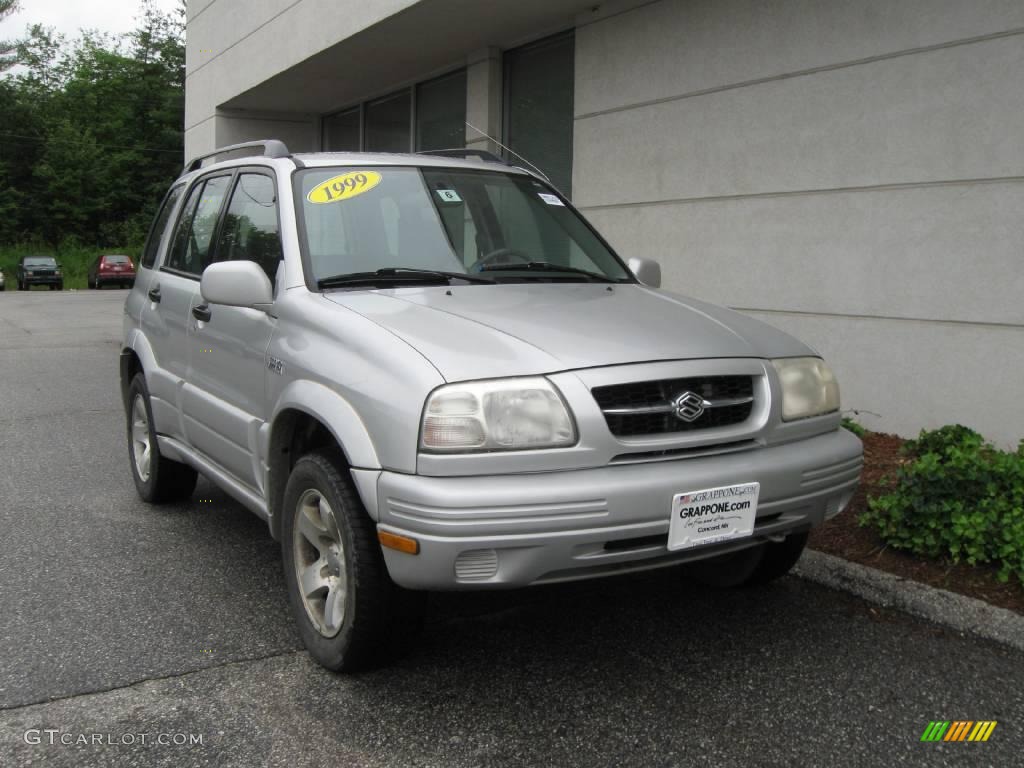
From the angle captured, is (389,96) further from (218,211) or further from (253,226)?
(253,226)

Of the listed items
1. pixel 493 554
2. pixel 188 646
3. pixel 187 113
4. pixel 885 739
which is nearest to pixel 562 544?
pixel 493 554

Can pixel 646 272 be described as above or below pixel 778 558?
above

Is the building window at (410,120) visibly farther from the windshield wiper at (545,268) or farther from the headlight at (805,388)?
the headlight at (805,388)

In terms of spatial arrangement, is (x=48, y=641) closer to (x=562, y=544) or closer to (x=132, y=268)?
(x=562, y=544)

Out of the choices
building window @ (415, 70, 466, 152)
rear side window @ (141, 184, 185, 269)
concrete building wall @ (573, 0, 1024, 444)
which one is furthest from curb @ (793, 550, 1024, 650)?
building window @ (415, 70, 466, 152)

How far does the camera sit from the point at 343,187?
13.8ft

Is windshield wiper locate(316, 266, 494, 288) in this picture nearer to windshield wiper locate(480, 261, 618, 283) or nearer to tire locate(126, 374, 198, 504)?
windshield wiper locate(480, 261, 618, 283)

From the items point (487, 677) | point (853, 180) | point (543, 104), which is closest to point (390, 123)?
point (543, 104)

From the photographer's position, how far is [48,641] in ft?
12.1

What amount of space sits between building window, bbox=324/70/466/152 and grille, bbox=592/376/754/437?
907 cm

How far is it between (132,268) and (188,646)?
135 ft

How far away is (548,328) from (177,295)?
2471 mm

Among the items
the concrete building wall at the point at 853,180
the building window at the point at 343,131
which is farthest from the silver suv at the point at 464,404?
the building window at the point at 343,131

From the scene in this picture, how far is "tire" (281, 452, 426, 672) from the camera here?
10.3ft
